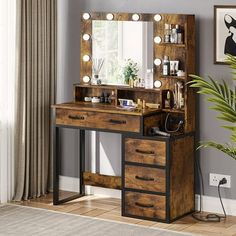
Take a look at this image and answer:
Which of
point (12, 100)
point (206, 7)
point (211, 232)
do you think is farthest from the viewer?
point (12, 100)

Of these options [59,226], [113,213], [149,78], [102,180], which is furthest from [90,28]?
[59,226]

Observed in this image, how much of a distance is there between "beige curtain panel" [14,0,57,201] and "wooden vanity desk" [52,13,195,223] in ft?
0.96

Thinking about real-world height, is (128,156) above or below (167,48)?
below

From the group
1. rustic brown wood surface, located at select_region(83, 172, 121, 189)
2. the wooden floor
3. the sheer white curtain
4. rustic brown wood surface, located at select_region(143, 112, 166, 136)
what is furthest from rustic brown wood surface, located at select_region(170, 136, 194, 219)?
the sheer white curtain

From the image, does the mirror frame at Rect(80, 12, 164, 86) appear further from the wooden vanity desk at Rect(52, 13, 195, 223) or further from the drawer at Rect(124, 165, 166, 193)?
the drawer at Rect(124, 165, 166, 193)

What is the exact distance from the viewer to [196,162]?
5.96 metres

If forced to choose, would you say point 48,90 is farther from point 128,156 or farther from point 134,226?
point 134,226

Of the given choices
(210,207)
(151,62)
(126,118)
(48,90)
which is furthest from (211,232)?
(48,90)

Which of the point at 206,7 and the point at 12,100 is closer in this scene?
the point at 206,7

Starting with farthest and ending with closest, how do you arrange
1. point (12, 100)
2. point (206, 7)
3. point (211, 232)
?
point (12, 100) < point (206, 7) < point (211, 232)

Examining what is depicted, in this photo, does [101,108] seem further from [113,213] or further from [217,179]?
[217,179]

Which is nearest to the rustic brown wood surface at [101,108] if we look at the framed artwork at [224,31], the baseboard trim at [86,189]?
the framed artwork at [224,31]

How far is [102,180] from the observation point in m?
6.28

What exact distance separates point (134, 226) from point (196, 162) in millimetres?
800
